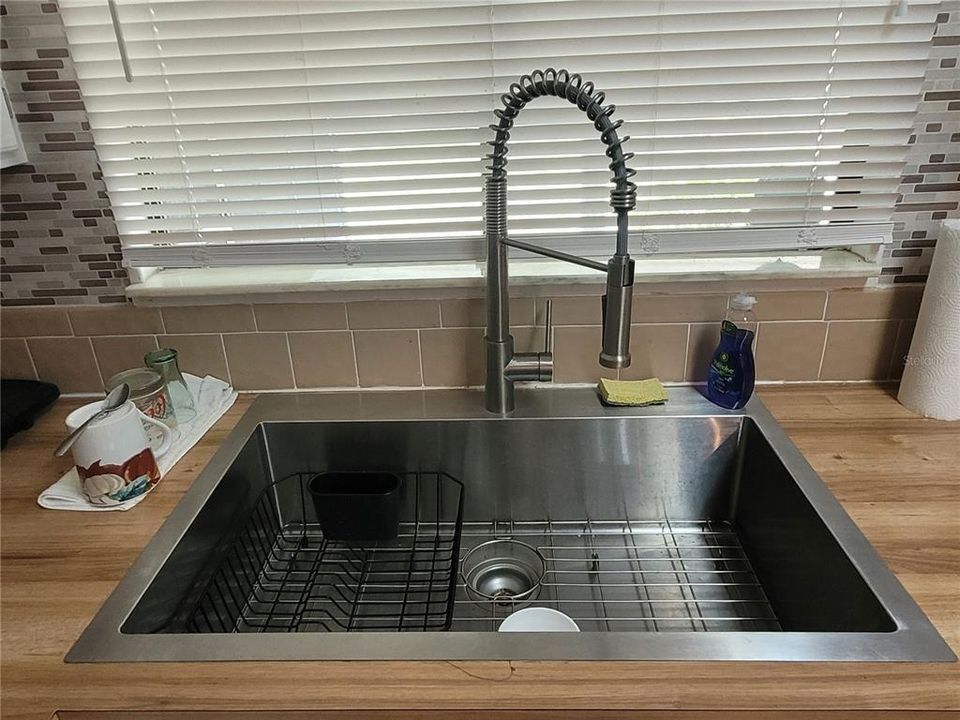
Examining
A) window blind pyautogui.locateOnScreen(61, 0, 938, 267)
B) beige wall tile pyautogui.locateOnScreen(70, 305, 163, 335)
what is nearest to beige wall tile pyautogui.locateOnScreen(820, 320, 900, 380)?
window blind pyautogui.locateOnScreen(61, 0, 938, 267)

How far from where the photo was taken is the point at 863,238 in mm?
1097

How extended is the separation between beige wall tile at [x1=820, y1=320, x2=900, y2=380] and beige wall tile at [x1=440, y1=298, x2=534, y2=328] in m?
0.53

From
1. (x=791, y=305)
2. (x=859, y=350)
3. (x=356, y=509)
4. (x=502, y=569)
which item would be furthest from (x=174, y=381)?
(x=859, y=350)

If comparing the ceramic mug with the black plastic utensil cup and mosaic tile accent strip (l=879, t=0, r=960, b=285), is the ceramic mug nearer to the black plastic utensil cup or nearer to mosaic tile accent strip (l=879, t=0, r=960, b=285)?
the black plastic utensil cup

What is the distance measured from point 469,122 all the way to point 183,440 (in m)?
0.69

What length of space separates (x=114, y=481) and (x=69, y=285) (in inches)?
18.5

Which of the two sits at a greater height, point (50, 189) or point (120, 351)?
point (50, 189)

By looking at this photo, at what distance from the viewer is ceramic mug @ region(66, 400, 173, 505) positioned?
2.85 ft

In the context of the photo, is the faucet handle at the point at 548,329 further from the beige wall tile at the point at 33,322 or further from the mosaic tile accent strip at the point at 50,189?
the beige wall tile at the point at 33,322

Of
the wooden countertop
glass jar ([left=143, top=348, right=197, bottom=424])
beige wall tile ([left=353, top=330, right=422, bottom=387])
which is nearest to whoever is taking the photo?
the wooden countertop

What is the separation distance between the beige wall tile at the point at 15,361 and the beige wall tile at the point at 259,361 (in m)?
0.38

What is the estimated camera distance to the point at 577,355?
1176mm

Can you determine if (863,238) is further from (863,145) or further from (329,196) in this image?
(329,196)

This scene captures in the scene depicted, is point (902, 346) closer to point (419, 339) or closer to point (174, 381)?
point (419, 339)
